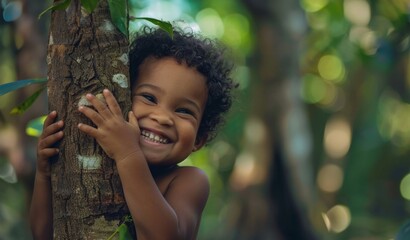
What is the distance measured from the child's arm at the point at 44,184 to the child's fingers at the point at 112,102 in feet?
0.49

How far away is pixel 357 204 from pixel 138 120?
52.6 feet

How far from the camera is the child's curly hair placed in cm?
296

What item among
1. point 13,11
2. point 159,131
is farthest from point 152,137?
point 13,11

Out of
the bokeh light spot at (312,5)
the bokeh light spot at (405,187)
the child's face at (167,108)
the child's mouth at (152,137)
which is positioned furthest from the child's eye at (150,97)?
the bokeh light spot at (405,187)

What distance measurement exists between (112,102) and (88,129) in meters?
0.11

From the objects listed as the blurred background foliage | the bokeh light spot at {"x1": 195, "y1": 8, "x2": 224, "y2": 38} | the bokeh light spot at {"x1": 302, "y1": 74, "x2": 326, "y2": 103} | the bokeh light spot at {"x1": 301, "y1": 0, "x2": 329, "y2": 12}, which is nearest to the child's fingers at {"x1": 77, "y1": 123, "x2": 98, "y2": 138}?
the blurred background foliage

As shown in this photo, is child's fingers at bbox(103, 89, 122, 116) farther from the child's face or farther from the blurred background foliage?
the blurred background foliage

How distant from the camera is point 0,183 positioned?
7559 millimetres

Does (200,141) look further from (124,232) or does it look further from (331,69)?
(331,69)

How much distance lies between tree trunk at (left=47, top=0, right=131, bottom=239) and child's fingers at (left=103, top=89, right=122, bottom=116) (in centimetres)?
2

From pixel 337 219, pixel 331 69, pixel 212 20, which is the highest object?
pixel 212 20

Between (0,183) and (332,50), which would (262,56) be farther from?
(332,50)

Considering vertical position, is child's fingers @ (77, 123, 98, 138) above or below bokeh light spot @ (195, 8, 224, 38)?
above

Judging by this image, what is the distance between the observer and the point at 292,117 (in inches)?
368
